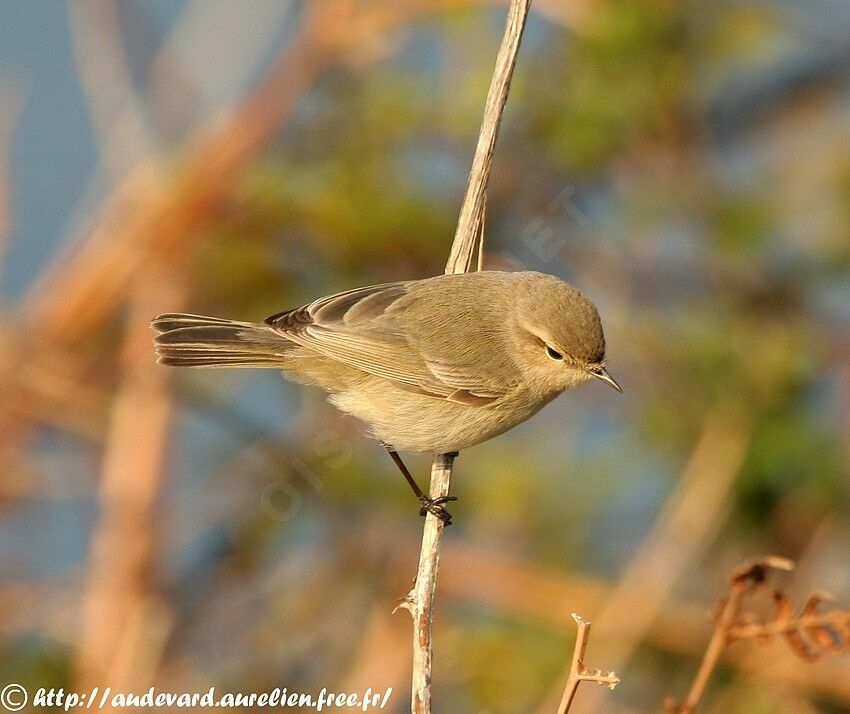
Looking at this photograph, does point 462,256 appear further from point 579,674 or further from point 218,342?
point 579,674

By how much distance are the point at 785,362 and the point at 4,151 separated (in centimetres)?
391

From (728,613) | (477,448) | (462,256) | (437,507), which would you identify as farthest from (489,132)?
(477,448)

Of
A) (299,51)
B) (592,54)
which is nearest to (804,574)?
(592,54)

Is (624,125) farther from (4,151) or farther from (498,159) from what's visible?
(4,151)

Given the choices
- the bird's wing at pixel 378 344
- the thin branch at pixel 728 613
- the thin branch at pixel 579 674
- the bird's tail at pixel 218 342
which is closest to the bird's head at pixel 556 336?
the bird's wing at pixel 378 344

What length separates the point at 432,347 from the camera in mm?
4227

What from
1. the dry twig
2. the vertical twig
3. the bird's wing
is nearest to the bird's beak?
the bird's wing

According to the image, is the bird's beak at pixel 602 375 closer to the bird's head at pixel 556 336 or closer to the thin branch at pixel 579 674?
the bird's head at pixel 556 336

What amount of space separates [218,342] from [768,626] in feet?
7.57

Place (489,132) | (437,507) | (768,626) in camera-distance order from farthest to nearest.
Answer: (437,507) < (489,132) < (768,626)

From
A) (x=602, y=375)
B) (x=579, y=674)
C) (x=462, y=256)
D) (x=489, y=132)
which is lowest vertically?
(x=579, y=674)

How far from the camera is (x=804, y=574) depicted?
17.9 feet

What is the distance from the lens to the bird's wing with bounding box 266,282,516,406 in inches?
163

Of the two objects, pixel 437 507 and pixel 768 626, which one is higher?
pixel 437 507
